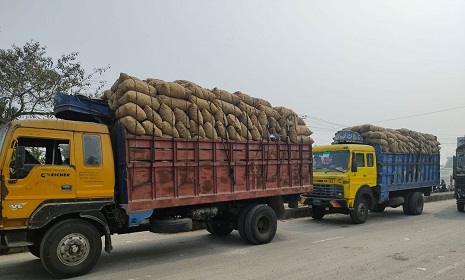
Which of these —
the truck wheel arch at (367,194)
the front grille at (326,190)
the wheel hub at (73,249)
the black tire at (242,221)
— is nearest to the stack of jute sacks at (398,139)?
the truck wheel arch at (367,194)

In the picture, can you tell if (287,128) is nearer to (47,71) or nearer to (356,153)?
(356,153)

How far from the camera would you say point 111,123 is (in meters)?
6.70

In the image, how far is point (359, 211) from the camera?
11.4 metres

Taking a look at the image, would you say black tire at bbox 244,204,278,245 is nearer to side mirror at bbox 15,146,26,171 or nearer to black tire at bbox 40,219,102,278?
black tire at bbox 40,219,102,278

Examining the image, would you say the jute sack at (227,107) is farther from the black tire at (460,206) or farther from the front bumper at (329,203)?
the black tire at (460,206)

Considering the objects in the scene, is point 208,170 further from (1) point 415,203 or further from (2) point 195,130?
(1) point 415,203

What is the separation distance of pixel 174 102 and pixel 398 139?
972 centimetres

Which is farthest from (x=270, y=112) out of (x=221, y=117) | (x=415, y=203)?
(x=415, y=203)

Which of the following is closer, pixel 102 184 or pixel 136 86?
pixel 102 184

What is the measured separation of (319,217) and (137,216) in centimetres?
773

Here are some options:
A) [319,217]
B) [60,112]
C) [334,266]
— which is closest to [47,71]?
[60,112]

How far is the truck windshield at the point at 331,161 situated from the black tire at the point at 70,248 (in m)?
7.60

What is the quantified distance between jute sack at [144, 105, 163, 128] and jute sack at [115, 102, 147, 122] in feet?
0.37

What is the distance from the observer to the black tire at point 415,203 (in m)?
13.7
